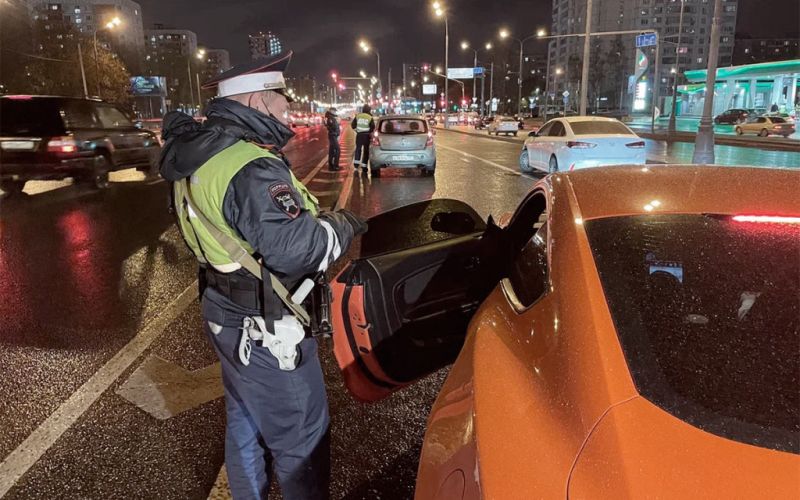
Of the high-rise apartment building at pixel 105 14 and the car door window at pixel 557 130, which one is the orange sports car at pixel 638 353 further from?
the high-rise apartment building at pixel 105 14

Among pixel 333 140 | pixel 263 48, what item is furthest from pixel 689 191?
pixel 333 140

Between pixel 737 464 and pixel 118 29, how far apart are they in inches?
4857

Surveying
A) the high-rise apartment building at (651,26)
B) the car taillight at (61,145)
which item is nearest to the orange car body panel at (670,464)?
the car taillight at (61,145)

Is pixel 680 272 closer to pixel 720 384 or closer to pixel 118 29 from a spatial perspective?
pixel 720 384

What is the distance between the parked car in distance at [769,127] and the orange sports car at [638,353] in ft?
127

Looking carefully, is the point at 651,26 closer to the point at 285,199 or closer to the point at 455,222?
the point at 455,222

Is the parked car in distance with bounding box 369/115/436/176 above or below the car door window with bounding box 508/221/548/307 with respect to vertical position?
below

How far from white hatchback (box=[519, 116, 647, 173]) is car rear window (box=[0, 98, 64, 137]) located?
34.6 feet

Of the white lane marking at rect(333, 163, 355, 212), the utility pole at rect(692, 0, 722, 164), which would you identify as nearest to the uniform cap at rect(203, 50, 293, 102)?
the white lane marking at rect(333, 163, 355, 212)

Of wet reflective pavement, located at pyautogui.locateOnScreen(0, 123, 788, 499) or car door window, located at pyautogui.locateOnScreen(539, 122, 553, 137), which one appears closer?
wet reflective pavement, located at pyautogui.locateOnScreen(0, 123, 788, 499)

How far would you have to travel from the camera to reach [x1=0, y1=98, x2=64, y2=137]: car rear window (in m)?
12.2

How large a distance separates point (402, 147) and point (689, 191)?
46.2 ft

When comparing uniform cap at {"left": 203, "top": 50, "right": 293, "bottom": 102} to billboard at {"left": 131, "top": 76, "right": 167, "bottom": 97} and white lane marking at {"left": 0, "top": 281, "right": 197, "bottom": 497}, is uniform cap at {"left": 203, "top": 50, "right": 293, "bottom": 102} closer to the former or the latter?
white lane marking at {"left": 0, "top": 281, "right": 197, "bottom": 497}

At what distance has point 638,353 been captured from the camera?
152 cm
